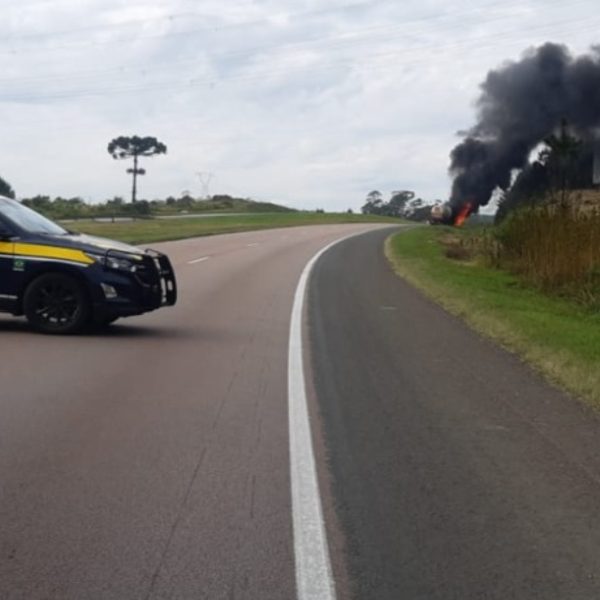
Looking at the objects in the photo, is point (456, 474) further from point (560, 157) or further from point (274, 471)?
A: point (560, 157)

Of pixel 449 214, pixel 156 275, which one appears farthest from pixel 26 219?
pixel 449 214

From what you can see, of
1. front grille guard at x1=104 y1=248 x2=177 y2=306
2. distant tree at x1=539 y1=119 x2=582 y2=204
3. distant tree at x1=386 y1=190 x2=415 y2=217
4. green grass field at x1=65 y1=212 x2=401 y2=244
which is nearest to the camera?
front grille guard at x1=104 y1=248 x2=177 y2=306

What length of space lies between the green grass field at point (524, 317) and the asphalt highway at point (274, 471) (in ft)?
1.32

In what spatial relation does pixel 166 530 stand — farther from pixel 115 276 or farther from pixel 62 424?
pixel 115 276

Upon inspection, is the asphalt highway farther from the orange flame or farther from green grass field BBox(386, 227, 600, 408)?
the orange flame

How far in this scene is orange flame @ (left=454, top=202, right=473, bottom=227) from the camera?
58.9 m

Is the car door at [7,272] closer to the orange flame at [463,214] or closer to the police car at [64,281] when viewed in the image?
the police car at [64,281]

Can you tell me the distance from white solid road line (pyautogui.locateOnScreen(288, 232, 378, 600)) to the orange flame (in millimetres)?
48609

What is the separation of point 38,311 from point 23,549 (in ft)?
29.1

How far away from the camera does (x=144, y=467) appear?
749 centimetres

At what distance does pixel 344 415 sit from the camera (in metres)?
9.48

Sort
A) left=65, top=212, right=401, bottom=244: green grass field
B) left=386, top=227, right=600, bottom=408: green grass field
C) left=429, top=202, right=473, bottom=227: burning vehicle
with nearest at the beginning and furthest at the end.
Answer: left=386, top=227, right=600, bottom=408: green grass field < left=65, top=212, right=401, bottom=244: green grass field < left=429, top=202, right=473, bottom=227: burning vehicle

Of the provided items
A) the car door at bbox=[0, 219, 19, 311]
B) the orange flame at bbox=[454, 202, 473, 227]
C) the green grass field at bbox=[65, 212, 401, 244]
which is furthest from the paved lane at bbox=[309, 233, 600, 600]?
the orange flame at bbox=[454, 202, 473, 227]

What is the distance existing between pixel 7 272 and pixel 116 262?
1365 mm
